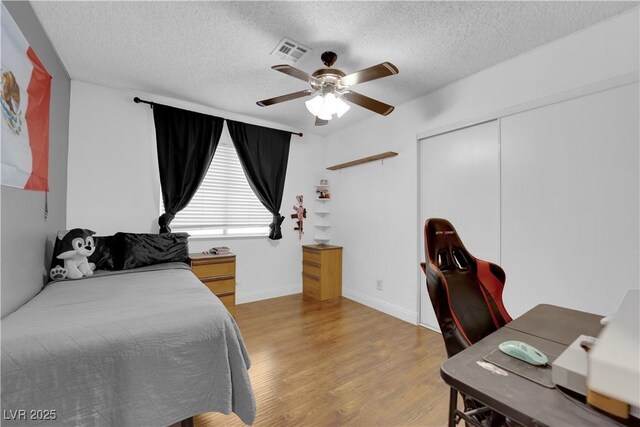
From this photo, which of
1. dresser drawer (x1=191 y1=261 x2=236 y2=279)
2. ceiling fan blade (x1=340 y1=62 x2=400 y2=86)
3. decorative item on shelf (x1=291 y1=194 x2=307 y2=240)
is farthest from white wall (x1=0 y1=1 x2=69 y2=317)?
decorative item on shelf (x1=291 y1=194 x2=307 y2=240)

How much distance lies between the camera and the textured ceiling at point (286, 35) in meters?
1.83

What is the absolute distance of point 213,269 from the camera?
3078mm

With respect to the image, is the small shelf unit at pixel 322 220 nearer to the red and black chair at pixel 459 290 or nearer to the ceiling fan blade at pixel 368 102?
the ceiling fan blade at pixel 368 102

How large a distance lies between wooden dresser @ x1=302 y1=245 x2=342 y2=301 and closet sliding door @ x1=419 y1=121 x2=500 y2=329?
1.40m

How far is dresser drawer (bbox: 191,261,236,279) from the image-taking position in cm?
298

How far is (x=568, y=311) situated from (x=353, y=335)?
1.91m

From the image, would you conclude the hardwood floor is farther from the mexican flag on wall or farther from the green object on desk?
the mexican flag on wall

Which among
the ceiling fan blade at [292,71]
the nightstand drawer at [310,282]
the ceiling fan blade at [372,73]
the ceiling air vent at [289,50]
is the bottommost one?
the nightstand drawer at [310,282]

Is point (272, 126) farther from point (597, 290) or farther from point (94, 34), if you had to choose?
point (597, 290)

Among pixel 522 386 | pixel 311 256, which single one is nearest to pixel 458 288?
pixel 522 386

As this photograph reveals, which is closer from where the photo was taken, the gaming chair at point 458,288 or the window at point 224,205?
the gaming chair at point 458,288

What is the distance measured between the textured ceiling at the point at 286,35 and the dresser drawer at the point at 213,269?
203 centimetres

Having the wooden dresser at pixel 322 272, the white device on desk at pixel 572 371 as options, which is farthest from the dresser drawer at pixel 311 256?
the white device on desk at pixel 572 371

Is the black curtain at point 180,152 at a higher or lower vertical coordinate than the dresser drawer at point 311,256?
higher
